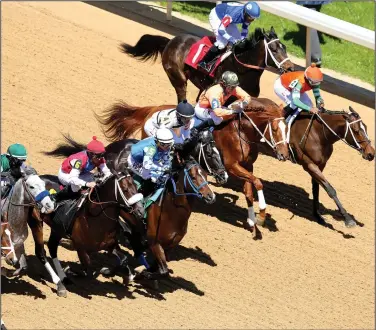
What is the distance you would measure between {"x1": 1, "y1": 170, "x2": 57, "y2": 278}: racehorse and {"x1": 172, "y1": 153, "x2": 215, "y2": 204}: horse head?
1323mm

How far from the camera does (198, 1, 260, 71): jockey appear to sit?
52.0 feet

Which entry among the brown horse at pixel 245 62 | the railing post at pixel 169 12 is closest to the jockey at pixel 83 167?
the brown horse at pixel 245 62

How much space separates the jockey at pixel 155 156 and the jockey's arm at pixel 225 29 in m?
3.28

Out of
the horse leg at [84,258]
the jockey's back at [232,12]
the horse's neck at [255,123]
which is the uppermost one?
the jockey's back at [232,12]

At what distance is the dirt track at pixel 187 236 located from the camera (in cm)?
1300

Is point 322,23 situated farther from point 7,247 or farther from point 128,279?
point 7,247

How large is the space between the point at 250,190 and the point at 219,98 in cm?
120

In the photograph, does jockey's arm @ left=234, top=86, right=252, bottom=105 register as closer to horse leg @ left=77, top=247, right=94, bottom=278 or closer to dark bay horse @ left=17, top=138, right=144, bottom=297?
dark bay horse @ left=17, top=138, right=144, bottom=297

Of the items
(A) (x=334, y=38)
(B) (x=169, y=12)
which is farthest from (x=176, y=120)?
(A) (x=334, y=38)

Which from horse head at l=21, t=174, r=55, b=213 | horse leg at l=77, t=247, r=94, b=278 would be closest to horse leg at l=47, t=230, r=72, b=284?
horse leg at l=77, t=247, r=94, b=278

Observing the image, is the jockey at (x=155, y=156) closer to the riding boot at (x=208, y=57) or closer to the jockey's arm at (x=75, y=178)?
the jockey's arm at (x=75, y=178)

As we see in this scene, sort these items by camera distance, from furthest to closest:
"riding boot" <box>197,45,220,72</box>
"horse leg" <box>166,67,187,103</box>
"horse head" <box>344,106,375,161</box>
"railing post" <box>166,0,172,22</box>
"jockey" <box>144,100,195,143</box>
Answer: "railing post" <box>166,0,172,22</box>
"horse leg" <box>166,67,187,103</box>
"riding boot" <box>197,45,220,72</box>
"horse head" <box>344,106,375,161</box>
"jockey" <box>144,100,195,143</box>

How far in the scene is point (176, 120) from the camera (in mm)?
13789

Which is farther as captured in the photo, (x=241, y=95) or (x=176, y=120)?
(x=241, y=95)
